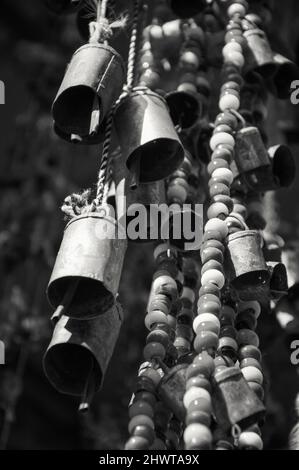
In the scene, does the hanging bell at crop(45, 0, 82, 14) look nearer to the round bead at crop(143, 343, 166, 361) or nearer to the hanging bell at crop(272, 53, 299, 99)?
the hanging bell at crop(272, 53, 299, 99)

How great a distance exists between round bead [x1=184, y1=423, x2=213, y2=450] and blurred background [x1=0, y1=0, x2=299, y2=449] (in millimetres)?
586

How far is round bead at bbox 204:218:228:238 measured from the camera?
1.30 metres

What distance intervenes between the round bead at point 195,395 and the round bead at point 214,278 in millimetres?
197

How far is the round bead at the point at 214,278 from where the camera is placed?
1.24 metres

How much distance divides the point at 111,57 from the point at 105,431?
1.24m

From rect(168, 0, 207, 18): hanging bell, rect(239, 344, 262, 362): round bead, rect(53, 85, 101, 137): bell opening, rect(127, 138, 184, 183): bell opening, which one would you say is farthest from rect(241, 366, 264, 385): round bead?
rect(168, 0, 207, 18): hanging bell

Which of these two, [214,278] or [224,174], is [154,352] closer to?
[214,278]

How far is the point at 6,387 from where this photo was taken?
2375 millimetres

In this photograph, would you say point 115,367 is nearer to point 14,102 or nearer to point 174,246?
point 174,246

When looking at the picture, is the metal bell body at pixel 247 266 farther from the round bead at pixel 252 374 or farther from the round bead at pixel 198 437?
the round bead at pixel 198 437

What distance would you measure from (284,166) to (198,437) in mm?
708

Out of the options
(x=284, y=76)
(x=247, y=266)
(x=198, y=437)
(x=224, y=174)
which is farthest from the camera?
(x=284, y=76)

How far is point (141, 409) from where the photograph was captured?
3.78 ft

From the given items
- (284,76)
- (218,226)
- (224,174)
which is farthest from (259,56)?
(218,226)
